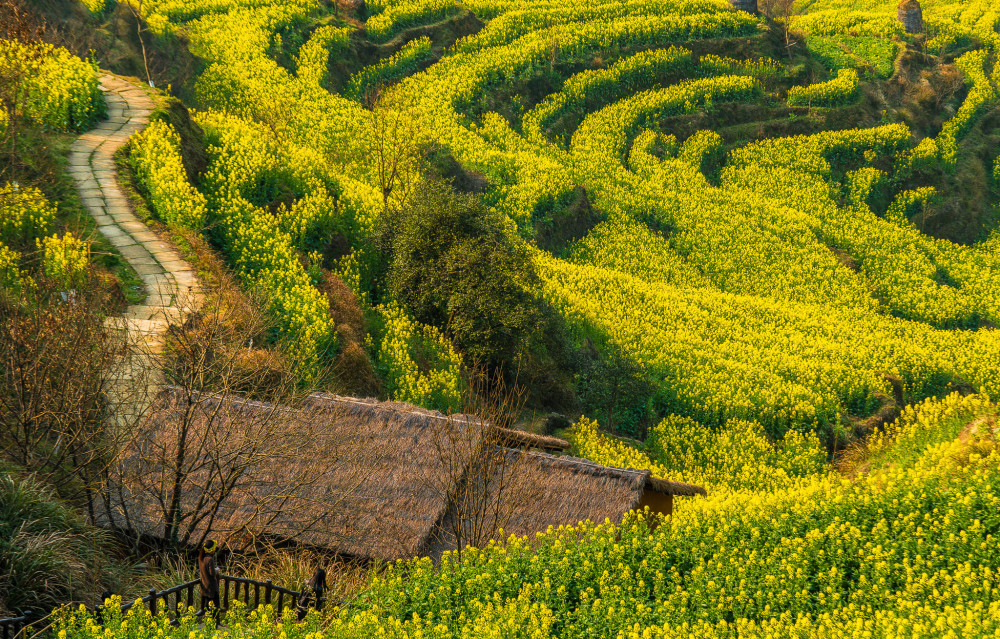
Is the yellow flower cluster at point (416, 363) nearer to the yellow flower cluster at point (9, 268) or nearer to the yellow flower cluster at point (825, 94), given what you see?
the yellow flower cluster at point (9, 268)

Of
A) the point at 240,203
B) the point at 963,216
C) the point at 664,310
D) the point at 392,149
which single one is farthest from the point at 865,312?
the point at 240,203

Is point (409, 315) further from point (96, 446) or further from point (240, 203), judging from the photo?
point (96, 446)

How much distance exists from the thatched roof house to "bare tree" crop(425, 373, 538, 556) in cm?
3

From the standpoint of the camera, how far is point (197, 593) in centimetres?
1146

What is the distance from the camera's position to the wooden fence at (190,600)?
30.2 ft

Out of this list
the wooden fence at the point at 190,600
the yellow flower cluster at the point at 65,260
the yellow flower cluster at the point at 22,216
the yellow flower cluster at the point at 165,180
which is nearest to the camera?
the wooden fence at the point at 190,600

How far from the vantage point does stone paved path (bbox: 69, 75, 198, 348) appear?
16.5 meters

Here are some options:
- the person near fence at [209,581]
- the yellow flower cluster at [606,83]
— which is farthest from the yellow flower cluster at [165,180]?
the yellow flower cluster at [606,83]

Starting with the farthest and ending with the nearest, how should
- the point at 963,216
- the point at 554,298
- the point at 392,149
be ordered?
the point at 963,216, the point at 392,149, the point at 554,298

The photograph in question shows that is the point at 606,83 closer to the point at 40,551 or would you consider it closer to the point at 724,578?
the point at 724,578

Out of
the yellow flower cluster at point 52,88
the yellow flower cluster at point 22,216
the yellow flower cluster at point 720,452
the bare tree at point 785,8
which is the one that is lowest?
the yellow flower cluster at point 720,452

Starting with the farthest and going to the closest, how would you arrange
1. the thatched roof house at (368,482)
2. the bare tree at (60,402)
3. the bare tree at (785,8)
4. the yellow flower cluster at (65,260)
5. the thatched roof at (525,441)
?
the bare tree at (785,8) < the yellow flower cluster at (65,260) < the thatched roof at (525,441) < the thatched roof house at (368,482) < the bare tree at (60,402)

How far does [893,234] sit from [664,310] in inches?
888

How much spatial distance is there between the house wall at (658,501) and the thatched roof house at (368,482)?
0.94 feet
